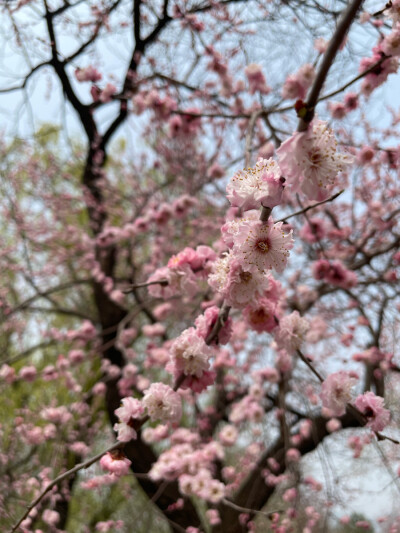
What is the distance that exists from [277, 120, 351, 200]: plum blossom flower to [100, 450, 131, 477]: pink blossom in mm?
951

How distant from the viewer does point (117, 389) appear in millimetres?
4305

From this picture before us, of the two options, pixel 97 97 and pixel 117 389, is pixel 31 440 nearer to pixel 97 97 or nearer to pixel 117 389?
pixel 117 389

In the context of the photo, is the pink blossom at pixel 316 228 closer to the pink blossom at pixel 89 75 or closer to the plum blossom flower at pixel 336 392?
the plum blossom flower at pixel 336 392

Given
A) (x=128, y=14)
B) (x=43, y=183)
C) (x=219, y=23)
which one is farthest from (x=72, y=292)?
(x=219, y=23)

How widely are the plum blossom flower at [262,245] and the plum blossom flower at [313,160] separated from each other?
0.13 metres

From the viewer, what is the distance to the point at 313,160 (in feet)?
2.89

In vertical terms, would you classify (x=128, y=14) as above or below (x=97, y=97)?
above

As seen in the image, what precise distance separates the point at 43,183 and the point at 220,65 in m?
3.93

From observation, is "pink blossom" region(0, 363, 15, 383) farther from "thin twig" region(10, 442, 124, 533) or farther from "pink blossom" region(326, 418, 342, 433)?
"pink blossom" region(326, 418, 342, 433)

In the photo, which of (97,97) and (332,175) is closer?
(332,175)

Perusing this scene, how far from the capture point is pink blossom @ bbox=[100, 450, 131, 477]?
1.18 metres

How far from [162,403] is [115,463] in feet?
0.73

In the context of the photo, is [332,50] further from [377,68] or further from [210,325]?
[377,68]

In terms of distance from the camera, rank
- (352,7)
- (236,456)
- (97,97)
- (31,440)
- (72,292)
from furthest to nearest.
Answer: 1. (72,292)
2. (236,456)
3. (31,440)
4. (97,97)
5. (352,7)
